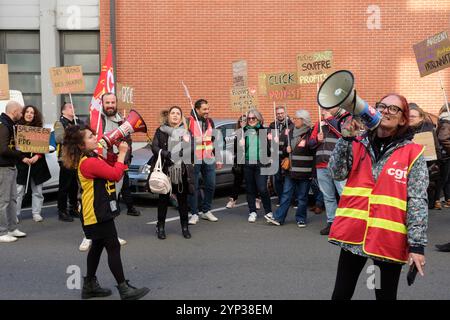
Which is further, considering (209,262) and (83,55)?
(83,55)

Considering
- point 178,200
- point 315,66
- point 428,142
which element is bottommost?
point 178,200

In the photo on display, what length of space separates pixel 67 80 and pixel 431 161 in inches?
243

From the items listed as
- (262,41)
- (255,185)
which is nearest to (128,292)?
(255,185)

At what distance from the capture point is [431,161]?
8242 millimetres

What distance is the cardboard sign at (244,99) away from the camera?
9.20 meters

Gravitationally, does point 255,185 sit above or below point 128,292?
above

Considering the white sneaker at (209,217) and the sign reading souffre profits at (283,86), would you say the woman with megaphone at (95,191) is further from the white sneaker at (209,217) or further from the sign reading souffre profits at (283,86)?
the sign reading souffre profits at (283,86)

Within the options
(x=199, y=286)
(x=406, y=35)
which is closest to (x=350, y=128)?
(x=199, y=286)

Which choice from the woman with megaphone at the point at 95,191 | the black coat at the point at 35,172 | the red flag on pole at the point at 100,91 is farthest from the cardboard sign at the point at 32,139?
the woman with megaphone at the point at 95,191

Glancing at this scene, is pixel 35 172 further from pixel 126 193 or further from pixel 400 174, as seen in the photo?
pixel 400 174

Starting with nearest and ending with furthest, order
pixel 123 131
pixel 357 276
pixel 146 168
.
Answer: pixel 357 276, pixel 123 131, pixel 146 168

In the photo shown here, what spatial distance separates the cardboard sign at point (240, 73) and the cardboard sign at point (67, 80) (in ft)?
9.30

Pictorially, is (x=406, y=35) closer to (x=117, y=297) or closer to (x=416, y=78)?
(x=416, y=78)
